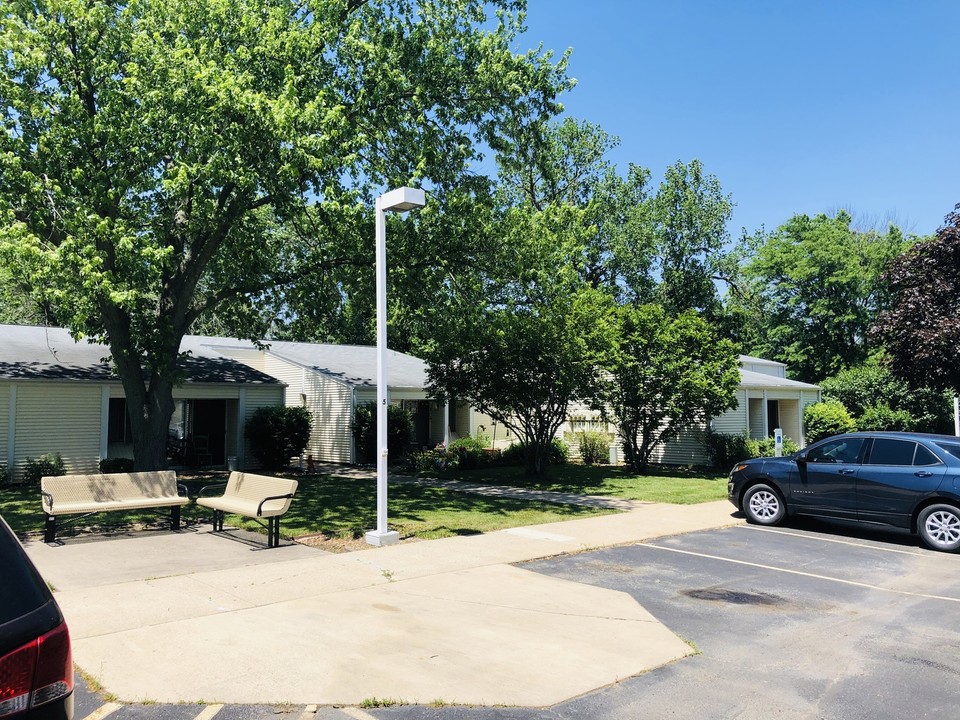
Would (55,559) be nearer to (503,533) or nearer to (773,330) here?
(503,533)

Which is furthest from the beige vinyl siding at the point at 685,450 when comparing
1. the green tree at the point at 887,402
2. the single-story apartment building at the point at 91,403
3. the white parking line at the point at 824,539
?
the single-story apartment building at the point at 91,403

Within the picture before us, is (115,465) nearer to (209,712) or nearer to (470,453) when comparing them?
(470,453)

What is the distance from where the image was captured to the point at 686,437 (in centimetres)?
2584

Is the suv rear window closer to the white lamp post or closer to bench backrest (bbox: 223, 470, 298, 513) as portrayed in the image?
the white lamp post

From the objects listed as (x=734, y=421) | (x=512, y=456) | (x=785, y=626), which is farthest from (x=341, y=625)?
(x=734, y=421)

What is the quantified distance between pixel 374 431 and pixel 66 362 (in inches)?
363

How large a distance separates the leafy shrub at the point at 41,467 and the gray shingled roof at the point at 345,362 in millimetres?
8160

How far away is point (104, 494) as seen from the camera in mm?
11656

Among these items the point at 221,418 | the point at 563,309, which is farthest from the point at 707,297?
the point at 221,418

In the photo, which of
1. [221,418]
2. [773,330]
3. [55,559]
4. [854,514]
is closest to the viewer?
[55,559]

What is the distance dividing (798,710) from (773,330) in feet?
142

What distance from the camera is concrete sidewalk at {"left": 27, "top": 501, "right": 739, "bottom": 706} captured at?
543cm

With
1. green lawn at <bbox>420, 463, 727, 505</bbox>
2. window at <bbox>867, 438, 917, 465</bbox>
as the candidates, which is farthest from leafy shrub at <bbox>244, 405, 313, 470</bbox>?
window at <bbox>867, 438, 917, 465</bbox>

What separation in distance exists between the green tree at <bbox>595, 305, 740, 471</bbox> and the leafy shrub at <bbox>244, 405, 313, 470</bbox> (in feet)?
30.9
